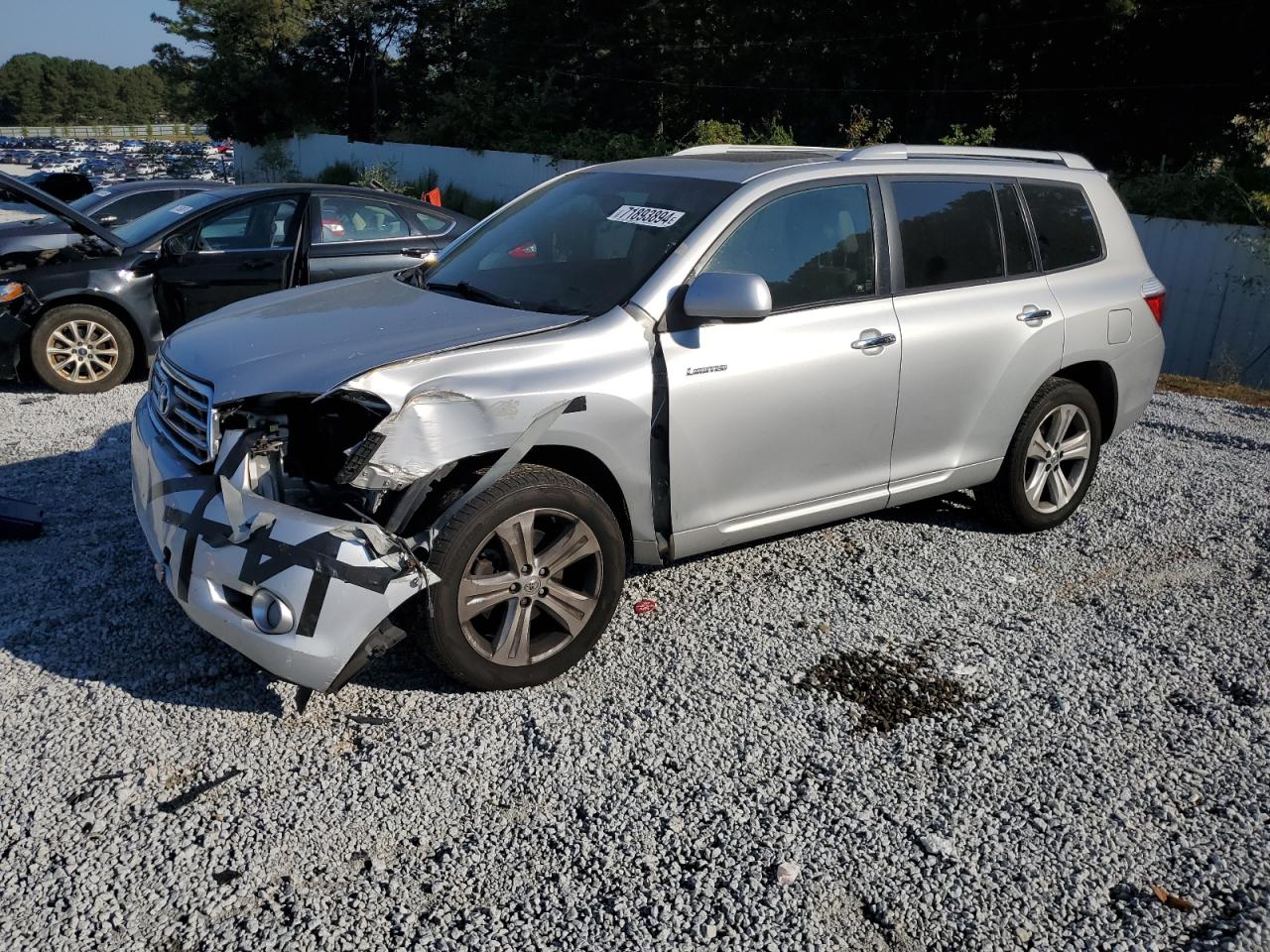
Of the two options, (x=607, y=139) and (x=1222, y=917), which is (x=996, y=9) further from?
(x=1222, y=917)

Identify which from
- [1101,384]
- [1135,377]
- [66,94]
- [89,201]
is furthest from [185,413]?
[66,94]

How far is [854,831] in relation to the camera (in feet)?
10.7

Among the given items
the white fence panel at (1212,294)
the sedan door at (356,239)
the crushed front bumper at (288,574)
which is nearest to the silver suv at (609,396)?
the crushed front bumper at (288,574)

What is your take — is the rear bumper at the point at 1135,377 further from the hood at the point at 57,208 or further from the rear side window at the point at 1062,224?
the hood at the point at 57,208

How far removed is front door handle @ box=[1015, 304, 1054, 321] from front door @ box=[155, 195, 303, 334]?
5800 mm

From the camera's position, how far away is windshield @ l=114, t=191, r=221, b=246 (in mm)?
8562

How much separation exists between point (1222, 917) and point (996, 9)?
29255 millimetres

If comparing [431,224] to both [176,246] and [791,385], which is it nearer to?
[176,246]

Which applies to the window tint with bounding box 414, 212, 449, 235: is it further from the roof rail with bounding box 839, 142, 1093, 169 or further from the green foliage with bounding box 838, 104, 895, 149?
the green foliage with bounding box 838, 104, 895, 149

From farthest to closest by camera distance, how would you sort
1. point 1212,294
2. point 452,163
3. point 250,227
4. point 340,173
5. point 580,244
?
point 340,173
point 452,163
point 1212,294
point 250,227
point 580,244

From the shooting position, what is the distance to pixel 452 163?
3519 cm

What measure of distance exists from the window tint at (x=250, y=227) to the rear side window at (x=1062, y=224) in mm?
5834

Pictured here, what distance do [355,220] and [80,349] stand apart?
7.60ft

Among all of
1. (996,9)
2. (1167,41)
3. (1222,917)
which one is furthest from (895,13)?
(1222,917)
